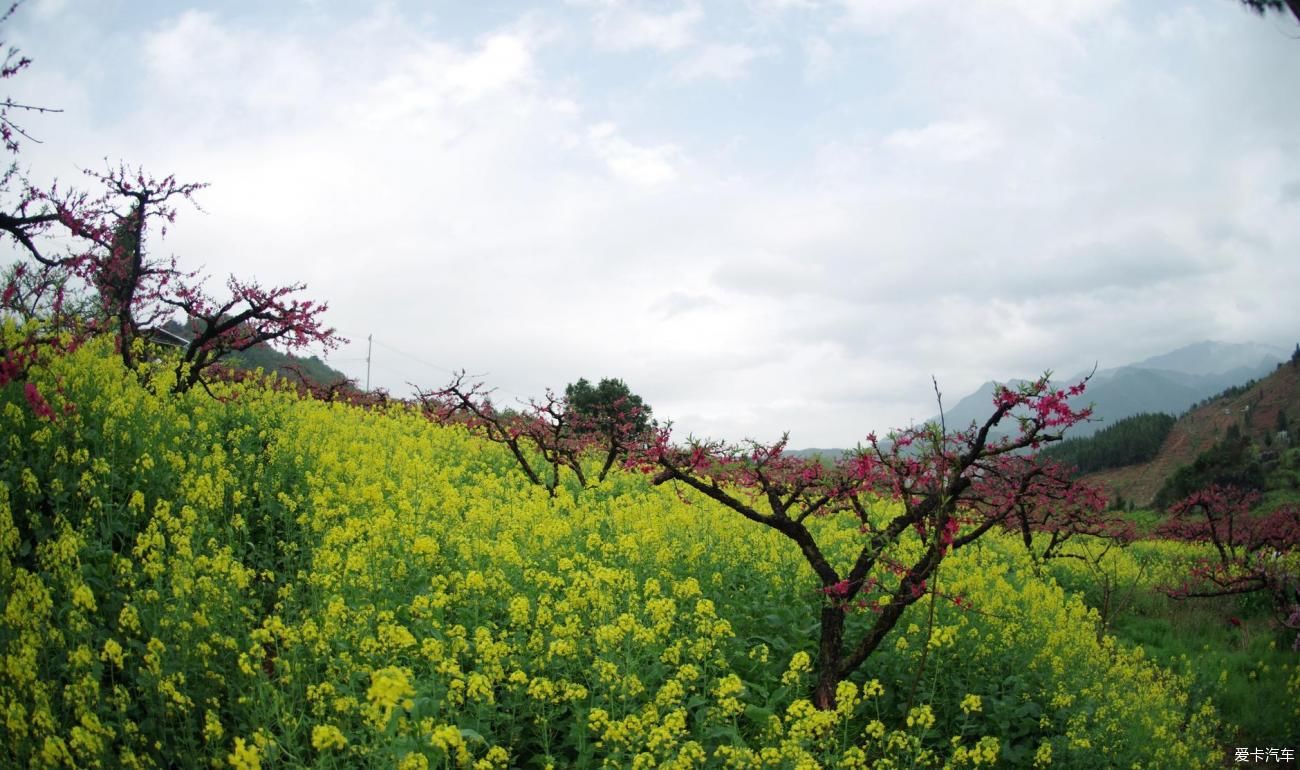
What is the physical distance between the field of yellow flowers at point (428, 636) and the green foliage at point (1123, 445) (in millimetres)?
45209

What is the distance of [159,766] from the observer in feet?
16.0

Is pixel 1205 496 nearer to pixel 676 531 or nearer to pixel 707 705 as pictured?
pixel 676 531

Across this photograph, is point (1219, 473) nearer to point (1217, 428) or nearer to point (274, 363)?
point (1217, 428)

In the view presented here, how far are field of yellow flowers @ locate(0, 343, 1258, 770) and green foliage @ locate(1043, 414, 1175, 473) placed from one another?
4521cm

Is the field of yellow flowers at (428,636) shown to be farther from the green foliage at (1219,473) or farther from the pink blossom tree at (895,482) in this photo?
the green foliage at (1219,473)

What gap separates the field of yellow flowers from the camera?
198 inches

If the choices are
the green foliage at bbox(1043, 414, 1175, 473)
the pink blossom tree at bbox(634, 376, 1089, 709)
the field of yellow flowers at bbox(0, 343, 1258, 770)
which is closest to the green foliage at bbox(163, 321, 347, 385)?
the field of yellow flowers at bbox(0, 343, 1258, 770)

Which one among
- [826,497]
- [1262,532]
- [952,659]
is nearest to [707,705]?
[826,497]

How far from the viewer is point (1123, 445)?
164ft

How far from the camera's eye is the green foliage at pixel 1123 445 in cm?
4938

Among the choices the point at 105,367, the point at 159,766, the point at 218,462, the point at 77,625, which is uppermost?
the point at 105,367

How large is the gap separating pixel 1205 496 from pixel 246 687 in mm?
19469

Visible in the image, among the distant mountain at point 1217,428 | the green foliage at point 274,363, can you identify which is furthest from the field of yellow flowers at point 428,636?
the distant mountain at point 1217,428

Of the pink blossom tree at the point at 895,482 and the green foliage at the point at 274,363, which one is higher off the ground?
the green foliage at the point at 274,363
